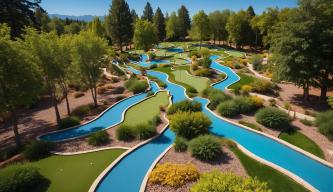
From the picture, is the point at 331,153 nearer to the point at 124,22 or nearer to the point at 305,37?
the point at 305,37

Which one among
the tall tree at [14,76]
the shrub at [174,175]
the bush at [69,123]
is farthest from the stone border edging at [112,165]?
the tall tree at [14,76]

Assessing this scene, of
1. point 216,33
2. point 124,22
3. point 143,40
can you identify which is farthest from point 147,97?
point 216,33

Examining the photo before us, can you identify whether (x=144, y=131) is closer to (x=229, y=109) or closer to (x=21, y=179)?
(x=21, y=179)

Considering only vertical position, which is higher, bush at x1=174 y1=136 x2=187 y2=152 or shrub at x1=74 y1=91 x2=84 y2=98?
shrub at x1=74 y1=91 x2=84 y2=98

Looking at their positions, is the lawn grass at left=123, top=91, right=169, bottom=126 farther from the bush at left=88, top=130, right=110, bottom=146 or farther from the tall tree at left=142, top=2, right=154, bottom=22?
the tall tree at left=142, top=2, right=154, bottom=22

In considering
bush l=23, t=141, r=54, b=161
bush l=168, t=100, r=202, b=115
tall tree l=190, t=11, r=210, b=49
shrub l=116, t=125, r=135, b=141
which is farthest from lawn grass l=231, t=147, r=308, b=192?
tall tree l=190, t=11, r=210, b=49

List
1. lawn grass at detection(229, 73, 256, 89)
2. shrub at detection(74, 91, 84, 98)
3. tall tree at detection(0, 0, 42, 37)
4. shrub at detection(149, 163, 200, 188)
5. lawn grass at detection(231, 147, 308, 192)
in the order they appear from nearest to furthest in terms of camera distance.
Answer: shrub at detection(149, 163, 200, 188)
lawn grass at detection(231, 147, 308, 192)
tall tree at detection(0, 0, 42, 37)
lawn grass at detection(229, 73, 256, 89)
shrub at detection(74, 91, 84, 98)

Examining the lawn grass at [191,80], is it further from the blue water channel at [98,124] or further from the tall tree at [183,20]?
the tall tree at [183,20]
